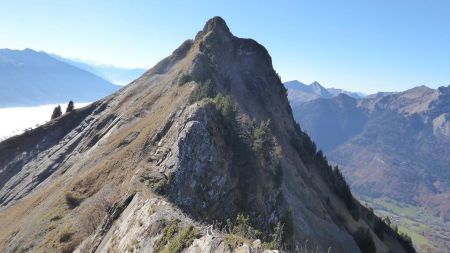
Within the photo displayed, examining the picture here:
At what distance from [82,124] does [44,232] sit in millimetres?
61978

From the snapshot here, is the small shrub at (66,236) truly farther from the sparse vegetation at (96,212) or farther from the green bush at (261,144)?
the green bush at (261,144)

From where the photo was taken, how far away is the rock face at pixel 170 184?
3262cm

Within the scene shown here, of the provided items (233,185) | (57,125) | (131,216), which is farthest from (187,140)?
(57,125)

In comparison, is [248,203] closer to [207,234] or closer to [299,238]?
[299,238]

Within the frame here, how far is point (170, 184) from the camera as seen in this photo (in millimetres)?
39812

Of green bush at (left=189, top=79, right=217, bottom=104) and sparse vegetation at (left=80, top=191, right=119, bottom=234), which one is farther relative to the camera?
green bush at (left=189, top=79, right=217, bottom=104)

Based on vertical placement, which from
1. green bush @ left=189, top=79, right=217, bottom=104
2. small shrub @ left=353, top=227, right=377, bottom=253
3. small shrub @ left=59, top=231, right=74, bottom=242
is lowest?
small shrub @ left=353, top=227, right=377, bottom=253

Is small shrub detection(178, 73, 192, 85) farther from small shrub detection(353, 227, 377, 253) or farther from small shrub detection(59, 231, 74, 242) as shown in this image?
small shrub detection(59, 231, 74, 242)

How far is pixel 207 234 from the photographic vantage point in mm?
24250

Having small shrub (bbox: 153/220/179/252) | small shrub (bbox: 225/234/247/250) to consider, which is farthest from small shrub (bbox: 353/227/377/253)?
small shrub (bbox: 225/234/247/250)

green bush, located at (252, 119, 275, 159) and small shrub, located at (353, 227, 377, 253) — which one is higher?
green bush, located at (252, 119, 275, 159)

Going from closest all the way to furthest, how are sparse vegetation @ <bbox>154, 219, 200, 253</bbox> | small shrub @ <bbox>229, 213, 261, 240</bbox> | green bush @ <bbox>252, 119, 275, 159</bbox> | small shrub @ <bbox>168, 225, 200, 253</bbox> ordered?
small shrub @ <bbox>229, 213, 261, 240</bbox>, small shrub @ <bbox>168, 225, 200, 253</bbox>, sparse vegetation @ <bbox>154, 219, 200, 253</bbox>, green bush @ <bbox>252, 119, 275, 159</bbox>

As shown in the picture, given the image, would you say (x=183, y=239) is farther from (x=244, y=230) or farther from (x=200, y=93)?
(x=200, y=93)

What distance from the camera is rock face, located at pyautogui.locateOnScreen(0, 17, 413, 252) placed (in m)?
32.6
